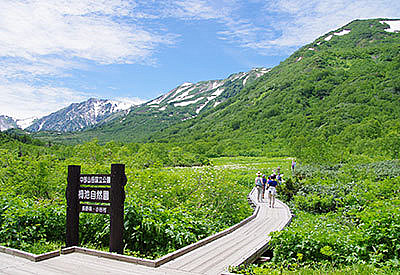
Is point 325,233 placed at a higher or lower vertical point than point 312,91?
lower

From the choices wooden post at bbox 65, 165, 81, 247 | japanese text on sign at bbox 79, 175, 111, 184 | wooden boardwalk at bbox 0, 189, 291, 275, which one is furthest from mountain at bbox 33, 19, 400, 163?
wooden post at bbox 65, 165, 81, 247

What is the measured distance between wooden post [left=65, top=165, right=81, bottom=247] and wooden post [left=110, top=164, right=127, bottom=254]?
1.10 meters

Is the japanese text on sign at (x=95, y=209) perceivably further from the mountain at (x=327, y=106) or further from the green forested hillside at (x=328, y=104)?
the green forested hillside at (x=328, y=104)

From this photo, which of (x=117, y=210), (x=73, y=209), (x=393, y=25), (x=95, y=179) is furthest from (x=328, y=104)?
(x=393, y=25)

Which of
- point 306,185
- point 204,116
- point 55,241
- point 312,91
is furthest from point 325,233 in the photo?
point 204,116

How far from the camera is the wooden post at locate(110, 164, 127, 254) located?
20.7 feet

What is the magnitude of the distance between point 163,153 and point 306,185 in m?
39.7

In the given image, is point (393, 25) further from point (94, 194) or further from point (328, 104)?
point (94, 194)

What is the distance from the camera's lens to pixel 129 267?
17.4ft

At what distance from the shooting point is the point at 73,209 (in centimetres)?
704

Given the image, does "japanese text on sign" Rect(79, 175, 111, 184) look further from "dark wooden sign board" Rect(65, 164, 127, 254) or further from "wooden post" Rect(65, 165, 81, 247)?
"wooden post" Rect(65, 165, 81, 247)

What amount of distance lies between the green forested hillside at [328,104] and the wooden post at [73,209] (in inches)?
1229

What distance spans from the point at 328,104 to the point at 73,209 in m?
99.0

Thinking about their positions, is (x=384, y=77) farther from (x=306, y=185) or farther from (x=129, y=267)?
(x=129, y=267)
